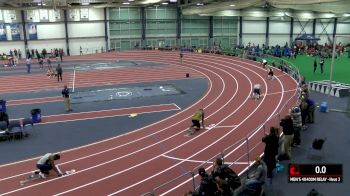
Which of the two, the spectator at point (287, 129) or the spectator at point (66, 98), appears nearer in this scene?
the spectator at point (287, 129)

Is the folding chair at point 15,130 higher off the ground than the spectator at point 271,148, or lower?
lower

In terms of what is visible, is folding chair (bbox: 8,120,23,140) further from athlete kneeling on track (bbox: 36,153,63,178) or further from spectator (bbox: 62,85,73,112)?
athlete kneeling on track (bbox: 36,153,63,178)

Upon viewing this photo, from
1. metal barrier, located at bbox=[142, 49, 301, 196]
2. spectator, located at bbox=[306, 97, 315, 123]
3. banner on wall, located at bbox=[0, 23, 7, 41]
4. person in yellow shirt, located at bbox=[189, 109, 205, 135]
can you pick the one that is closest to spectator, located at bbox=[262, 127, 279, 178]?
metal barrier, located at bbox=[142, 49, 301, 196]

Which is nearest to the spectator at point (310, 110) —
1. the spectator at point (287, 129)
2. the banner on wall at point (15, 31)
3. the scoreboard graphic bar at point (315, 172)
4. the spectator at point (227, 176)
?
the spectator at point (287, 129)

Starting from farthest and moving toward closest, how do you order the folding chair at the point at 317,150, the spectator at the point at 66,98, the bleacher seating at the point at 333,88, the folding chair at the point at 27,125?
the bleacher seating at the point at 333,88 → the spectator at the point at 66,98 → the folding chair at the point at 27,125 → the folding chair at the point at 317,150

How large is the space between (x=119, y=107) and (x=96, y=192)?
11.7m

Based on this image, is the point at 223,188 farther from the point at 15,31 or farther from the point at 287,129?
the point at 15,31

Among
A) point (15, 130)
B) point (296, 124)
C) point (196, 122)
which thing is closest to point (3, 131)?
point (15, 130)

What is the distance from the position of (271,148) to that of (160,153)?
18.2 feet

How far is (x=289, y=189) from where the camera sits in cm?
1018

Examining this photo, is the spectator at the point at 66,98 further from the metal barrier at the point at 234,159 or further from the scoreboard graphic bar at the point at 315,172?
the scoreboard graphic bar at the point at 315,172

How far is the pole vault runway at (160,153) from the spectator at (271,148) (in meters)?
1.63

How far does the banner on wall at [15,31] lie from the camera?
49.1 metres

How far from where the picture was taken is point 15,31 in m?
49.5
